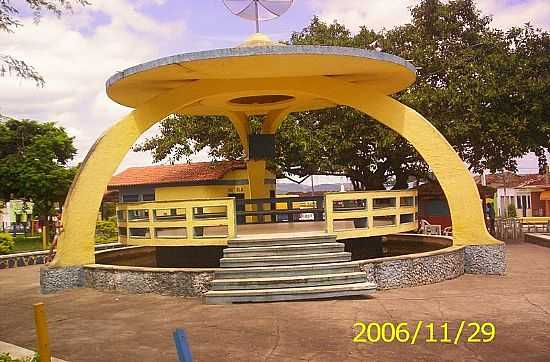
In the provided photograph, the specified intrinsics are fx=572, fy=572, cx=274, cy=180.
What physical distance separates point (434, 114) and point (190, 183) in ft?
38.7

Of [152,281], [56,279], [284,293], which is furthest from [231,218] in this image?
[56,279]

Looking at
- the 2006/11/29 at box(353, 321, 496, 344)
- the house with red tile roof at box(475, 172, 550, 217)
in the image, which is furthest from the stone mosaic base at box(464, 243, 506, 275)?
the house with red tile roof at box(475, 172, 550, 217)

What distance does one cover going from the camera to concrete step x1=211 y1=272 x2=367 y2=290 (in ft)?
33.0

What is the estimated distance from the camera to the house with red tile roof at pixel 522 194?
4684 cm

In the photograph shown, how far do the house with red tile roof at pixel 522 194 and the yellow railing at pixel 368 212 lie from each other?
3450 cm

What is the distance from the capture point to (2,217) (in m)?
52.2

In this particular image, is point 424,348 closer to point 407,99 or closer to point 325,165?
point 407,99

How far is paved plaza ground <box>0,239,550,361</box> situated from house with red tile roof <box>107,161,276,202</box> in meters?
14.4

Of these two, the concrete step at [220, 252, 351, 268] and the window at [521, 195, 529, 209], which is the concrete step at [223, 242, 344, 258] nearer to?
the concrete step at [220, 252, 351, 268]

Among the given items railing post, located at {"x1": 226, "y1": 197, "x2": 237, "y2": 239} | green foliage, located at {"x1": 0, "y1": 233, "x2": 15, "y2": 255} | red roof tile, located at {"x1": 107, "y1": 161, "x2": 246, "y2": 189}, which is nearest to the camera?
railing post, located at {"x1": 226, "y1": 197, "x2": 237, "y2": 239}

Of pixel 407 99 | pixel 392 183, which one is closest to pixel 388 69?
pixel 407 99

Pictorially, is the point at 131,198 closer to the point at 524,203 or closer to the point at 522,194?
the point at 522,194

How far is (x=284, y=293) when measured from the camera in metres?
9.82

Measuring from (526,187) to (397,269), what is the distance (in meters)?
40.9
